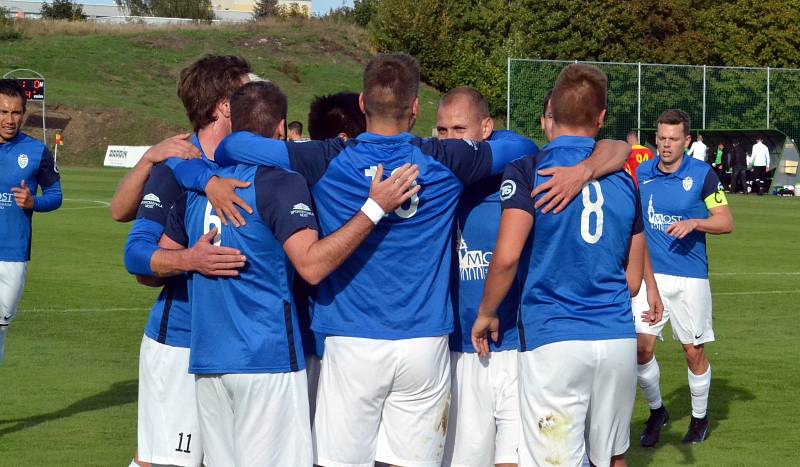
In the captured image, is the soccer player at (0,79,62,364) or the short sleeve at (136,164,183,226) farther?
the soccer player at (0,79,62,364)

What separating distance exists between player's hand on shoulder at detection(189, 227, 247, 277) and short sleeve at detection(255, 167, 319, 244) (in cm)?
19

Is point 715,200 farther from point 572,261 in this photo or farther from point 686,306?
point 572,261

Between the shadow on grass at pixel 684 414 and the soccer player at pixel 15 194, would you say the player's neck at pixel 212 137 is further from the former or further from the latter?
the shadow on grass at pixel 684 414

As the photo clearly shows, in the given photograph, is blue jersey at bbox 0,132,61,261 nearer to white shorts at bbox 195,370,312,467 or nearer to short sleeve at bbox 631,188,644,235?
white shorts at bbox 195,370,312,467

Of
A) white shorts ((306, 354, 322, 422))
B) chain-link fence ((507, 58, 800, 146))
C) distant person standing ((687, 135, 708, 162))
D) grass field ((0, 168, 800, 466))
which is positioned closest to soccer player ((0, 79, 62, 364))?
grass field ((0, 168, 800, 466))

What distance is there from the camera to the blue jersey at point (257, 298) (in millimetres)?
4672

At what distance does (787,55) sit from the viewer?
64.9 metres

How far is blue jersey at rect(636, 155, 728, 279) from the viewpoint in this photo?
8.90 metres

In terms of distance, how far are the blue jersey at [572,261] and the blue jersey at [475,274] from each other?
1.19 feet

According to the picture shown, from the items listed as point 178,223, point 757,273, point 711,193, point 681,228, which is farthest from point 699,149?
point 178,223

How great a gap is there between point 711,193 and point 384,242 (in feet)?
15.2

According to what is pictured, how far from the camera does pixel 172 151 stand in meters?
5.26

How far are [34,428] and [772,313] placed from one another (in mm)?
9553

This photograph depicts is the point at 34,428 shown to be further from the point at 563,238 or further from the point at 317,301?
the point at 563,238
